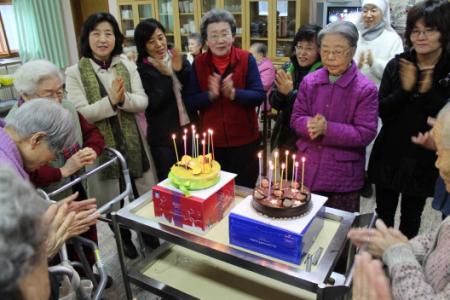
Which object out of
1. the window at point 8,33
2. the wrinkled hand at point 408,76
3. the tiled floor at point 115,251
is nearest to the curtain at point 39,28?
the window at point 8,33

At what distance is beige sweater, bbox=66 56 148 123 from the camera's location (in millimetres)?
2039

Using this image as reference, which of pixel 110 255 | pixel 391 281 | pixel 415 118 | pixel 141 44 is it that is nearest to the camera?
pixel 391 281

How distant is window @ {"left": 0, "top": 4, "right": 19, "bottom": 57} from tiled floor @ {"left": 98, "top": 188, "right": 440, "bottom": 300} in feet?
14.7

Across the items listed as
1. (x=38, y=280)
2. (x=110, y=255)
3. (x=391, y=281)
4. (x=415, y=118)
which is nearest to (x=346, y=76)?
(x=415, y=118)

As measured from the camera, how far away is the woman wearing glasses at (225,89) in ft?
7.17

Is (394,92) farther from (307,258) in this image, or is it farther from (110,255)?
(110,255)

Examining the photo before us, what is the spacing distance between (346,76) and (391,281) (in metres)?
1.01

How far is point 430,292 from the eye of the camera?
98cm

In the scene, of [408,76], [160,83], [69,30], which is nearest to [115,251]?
[160,83]

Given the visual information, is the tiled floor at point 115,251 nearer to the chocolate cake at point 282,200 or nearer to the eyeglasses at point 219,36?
the chocolate cake at point 282,200

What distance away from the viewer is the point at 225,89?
2.18m

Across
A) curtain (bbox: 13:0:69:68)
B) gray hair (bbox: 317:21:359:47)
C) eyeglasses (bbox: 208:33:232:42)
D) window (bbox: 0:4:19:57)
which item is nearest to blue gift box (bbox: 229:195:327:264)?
gray hair (bbox: 317:21:359:47)

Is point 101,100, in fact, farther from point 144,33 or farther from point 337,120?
point 337,120

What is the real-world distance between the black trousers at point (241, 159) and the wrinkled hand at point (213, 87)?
346 mm
